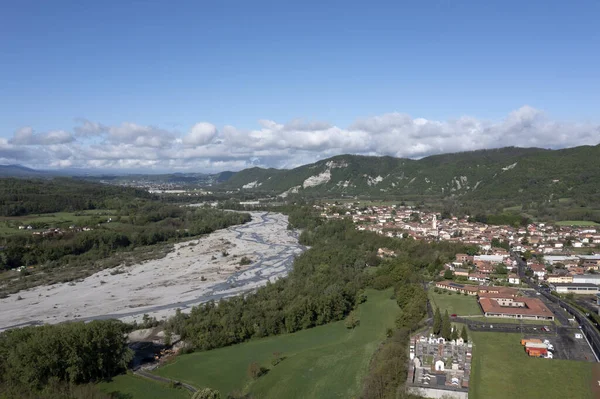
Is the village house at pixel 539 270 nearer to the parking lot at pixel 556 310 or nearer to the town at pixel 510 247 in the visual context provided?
the town at pixel 510 247

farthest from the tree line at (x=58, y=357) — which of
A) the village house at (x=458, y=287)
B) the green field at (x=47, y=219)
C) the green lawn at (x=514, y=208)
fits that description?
the green lawn at (x=514, y=208)

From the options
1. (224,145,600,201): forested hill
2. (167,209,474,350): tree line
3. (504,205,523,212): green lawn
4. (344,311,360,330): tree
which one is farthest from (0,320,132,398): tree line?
(224,145,600,201): forested hill

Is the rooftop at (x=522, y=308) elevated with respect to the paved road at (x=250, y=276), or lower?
elevated

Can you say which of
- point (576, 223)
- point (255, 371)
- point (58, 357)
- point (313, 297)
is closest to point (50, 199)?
point (313, 297)

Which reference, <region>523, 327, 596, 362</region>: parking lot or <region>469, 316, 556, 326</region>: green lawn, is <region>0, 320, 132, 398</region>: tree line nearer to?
<region>469, 316, 556, 326</region>: green lawn

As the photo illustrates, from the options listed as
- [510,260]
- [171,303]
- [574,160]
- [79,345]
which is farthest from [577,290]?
[574,160]
